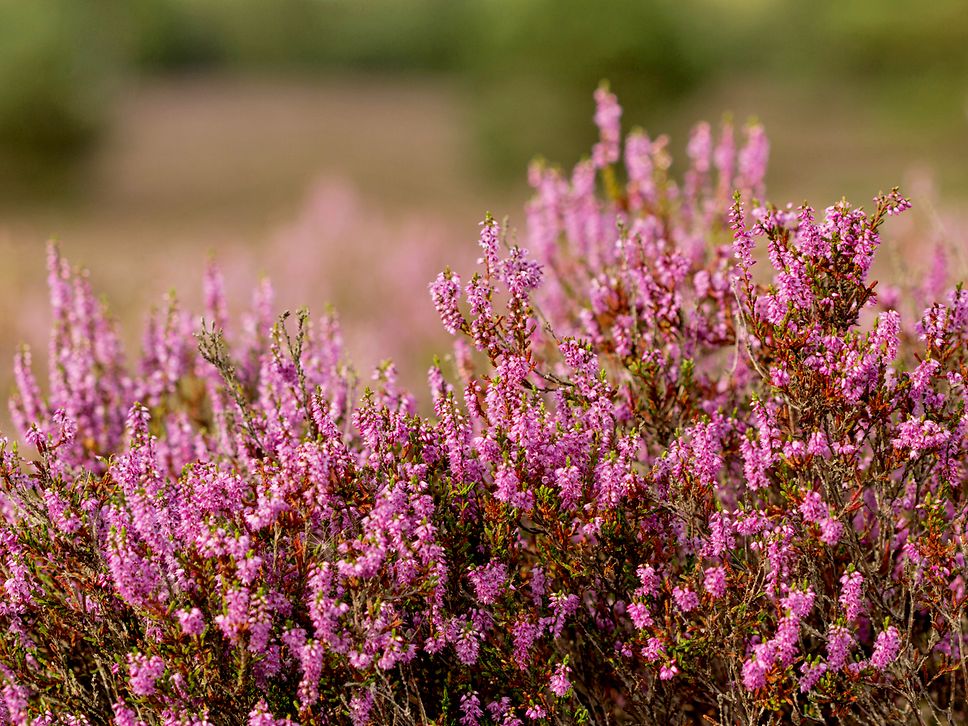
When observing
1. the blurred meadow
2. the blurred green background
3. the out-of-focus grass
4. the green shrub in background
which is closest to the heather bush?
the blurred meadow

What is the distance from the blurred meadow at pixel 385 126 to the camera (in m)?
14.2

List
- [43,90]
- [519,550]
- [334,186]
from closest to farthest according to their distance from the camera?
1. [519,550]
2. [334,186]
3. [43,90]

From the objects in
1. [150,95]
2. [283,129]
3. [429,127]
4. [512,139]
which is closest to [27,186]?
[512,139]

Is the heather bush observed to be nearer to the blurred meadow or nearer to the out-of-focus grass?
the blurred meadow

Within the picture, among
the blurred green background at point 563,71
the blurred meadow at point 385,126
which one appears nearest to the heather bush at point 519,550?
the blurred meadow at point 385,126

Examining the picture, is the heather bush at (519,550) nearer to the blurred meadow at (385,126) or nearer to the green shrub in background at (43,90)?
the blurred meadow at (385,126)

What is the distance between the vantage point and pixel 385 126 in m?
54.1

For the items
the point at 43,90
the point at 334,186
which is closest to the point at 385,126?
the point at 43,90

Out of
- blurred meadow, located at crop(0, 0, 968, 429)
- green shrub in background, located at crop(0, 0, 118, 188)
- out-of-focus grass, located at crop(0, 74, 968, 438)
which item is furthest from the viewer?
green shrub in background, located at crop(0, 0, 118, 188)

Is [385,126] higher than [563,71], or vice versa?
[385,126]

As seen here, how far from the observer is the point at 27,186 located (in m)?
33.8

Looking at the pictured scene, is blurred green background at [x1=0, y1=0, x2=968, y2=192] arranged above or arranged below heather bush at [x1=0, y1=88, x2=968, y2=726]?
above

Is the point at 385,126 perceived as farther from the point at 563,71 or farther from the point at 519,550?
the point at 519,550

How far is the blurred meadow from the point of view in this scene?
1421 cm
